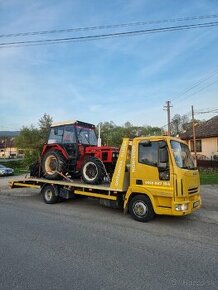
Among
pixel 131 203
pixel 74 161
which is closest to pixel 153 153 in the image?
pixel 131 203

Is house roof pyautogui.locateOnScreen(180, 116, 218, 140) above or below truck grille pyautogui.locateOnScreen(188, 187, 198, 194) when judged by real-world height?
above

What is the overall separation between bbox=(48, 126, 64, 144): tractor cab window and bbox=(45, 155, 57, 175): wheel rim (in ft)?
2.41

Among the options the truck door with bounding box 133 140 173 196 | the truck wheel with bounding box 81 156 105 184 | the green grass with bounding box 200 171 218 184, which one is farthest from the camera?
the green grass with bounding box 200 171 218 184

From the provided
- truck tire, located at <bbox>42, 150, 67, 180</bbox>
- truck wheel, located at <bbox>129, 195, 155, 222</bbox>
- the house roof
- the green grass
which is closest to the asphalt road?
truck wheel, located at <bbox>129, 195, 155, 222</bbox>

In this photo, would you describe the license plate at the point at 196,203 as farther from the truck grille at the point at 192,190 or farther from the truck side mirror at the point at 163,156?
the truck side mirror at the point at 163,156

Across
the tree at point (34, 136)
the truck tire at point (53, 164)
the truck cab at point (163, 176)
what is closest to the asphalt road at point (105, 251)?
the truck cab at point (163, 176)

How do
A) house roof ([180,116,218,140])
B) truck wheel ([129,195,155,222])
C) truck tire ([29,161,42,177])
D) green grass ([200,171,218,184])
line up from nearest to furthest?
truck wheel ([129,195,155,222]) < truck tire ([29,161,42,177]) < green grass ([200,171,218,184]) < house roof ([180,116,218,140])

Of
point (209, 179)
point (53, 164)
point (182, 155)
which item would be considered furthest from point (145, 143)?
point (209, 179)

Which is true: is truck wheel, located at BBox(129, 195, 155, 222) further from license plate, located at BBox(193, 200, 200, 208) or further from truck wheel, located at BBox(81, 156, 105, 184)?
truck wheel, located at BBox(81, 156, 105, 184)

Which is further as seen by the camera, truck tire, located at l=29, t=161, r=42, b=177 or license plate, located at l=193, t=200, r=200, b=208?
truck tire, located at l=29, t=161, r=42, b=177

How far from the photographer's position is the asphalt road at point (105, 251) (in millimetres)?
4543

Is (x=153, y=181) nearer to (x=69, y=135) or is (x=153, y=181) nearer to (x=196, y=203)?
(x=196, y=203)

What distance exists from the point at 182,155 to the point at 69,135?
4745mm

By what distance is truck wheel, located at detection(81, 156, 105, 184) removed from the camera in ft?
32.2
